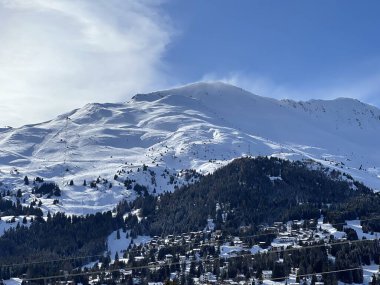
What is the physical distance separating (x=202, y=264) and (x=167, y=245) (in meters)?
22.4

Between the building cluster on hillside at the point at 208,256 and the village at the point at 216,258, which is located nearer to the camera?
the village at the point at 216,258

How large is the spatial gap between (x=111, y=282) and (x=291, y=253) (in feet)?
152

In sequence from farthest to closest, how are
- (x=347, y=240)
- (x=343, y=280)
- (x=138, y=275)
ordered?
(x=347, y=240)
(x=138, y=275)
(x=343, y=280)

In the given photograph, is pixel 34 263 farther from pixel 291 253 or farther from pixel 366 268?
pixel 366 268

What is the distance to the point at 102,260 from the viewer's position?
18988 cm

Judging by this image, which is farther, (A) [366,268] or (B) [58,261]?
(B) [58,261]

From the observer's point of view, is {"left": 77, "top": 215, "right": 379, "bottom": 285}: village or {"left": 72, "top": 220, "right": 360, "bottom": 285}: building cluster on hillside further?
{"left": 72, "top": 220, "right": 360, "bottom": 285}: building cluster on hillside

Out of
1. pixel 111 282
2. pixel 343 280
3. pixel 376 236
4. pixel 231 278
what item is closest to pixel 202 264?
pixel 231 278

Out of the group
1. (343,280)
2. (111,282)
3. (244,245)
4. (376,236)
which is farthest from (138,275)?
(376,236)

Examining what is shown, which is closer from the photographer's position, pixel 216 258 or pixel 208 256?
pixel 216 258

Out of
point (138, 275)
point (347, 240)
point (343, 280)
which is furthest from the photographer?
point (347, 240)

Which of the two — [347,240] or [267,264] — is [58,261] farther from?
[347,240]

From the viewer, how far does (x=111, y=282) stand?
16650 cm

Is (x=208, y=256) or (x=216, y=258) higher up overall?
(x=208, y=256)
